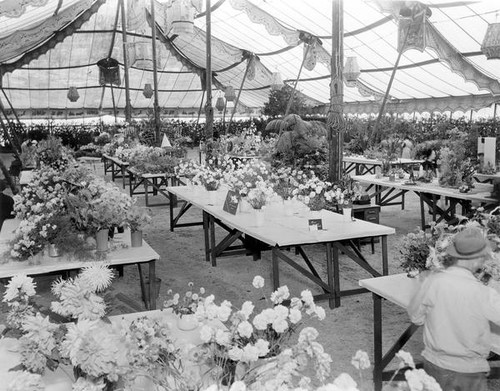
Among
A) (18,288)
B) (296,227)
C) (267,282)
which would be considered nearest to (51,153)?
(267,282)

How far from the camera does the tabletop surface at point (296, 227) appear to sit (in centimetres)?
442

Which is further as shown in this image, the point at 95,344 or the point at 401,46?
the point at 401,46

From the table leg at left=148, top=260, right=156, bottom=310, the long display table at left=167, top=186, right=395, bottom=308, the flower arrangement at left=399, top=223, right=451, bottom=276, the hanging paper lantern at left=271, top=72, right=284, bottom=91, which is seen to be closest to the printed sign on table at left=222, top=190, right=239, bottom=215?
the long display table at left=167, top=186, right=395, bottom=308

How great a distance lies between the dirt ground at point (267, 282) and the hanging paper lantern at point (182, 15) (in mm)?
2978

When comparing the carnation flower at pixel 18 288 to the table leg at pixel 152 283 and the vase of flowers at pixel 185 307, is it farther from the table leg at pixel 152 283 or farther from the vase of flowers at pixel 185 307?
the table leg at pixel 152 283

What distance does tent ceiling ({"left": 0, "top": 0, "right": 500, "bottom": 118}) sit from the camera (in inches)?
393

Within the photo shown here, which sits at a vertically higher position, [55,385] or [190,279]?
[55,385]

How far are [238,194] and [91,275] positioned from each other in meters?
3.34

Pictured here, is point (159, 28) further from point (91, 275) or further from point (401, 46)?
point (91, 275)

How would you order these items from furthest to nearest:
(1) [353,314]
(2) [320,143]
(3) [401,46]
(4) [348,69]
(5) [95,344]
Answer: (4) [348,69]
(3) [401,46]
(2) [320,143]
(1) [353,314]
(5) [95,344]

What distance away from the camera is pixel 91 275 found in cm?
226

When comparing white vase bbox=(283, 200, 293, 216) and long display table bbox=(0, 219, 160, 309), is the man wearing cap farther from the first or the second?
white vase bbox=(283, 200, 293, 216)

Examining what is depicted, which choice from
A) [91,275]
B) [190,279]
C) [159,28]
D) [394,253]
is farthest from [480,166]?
[159,28]

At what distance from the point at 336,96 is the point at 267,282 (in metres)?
2.12
